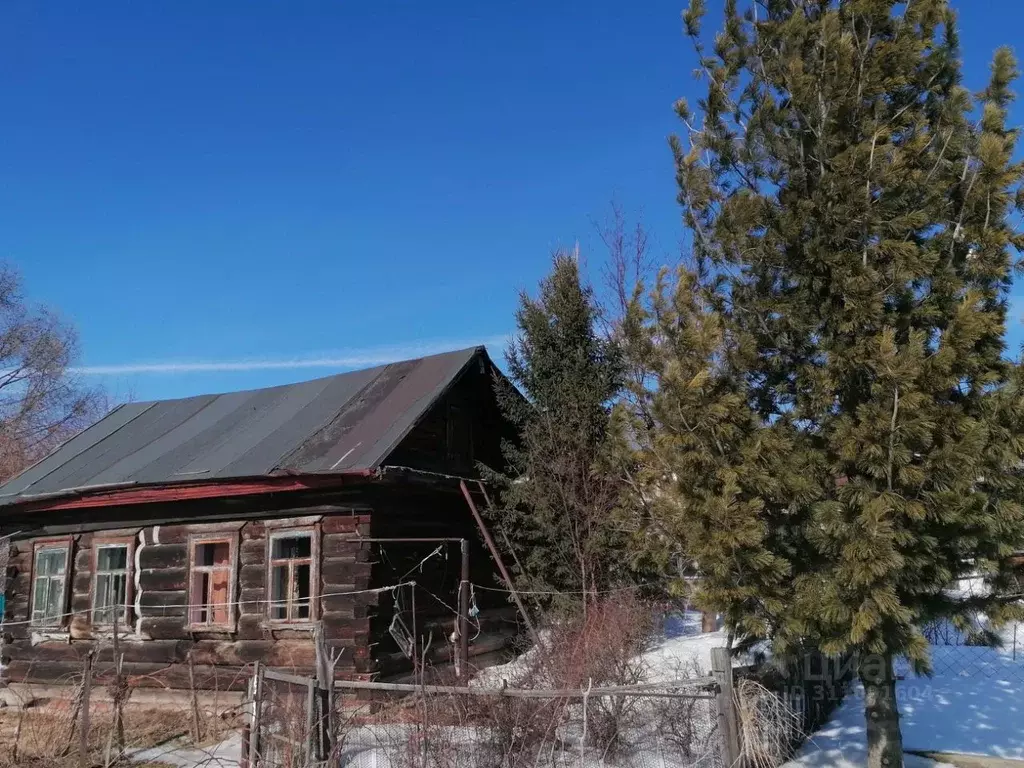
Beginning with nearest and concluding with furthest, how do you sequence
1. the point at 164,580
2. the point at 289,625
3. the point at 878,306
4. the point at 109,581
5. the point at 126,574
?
the point at 878,306, the point at 289,625, the point at 164,580, the point at 126,574, the point at 109,581

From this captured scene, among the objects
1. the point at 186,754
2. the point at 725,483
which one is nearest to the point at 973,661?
the point at 725,483

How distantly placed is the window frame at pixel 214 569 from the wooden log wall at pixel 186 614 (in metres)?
0.03

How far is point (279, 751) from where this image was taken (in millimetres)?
6586

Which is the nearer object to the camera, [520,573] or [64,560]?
[520,573]

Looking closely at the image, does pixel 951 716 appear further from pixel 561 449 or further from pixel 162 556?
pixel 162 556

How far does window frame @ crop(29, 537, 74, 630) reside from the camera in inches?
525

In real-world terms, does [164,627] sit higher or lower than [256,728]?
higher

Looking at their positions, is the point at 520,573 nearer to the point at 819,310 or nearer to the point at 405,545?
the point at 405,545

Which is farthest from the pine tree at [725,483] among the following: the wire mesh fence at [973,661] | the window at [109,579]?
the window at [109,579]

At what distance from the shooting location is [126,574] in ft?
42.2

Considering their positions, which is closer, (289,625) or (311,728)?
(311,728)

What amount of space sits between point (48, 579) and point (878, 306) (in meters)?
14.1

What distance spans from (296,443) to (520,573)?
4069 mm

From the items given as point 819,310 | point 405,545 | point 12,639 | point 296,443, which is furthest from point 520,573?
point 12,639
